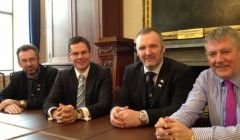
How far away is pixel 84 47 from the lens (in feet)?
7.02

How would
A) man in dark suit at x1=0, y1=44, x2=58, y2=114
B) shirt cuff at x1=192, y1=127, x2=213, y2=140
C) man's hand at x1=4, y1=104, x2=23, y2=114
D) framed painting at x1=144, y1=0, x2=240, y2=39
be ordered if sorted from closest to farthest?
shirt cuff at x1=192, y1=127, x2=213, y2=140 < man's hand at x1=4, y1=104, x2=23, y2=114 < man in dark suit at x1=0, y1=44, x2=58, y2=114 < framed painting at x1=144, y1=0, x2=240, y2=39

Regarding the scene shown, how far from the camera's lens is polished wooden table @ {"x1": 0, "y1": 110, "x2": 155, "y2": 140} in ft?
4.20

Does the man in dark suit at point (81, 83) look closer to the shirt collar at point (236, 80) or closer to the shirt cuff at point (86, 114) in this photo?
the shirt cuff at point (86, 114)

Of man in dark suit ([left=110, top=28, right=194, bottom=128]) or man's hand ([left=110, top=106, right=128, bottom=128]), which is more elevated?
man in dark suit ([left=110, top=28, right=194, bottom=128])

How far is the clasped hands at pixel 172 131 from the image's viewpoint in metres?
1.19

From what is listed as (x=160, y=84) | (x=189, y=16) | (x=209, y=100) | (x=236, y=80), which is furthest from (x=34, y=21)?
(x=236, y=80)

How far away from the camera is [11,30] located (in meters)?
5.49

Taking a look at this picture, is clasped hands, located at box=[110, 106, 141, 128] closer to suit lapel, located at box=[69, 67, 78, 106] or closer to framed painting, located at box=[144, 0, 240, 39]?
suit lapel, located at box=[69, 67, 78, 106]

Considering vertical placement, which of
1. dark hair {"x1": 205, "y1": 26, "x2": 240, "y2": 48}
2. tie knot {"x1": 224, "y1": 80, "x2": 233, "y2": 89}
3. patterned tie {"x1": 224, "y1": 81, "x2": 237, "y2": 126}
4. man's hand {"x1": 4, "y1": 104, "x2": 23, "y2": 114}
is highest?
dark hair {"x1": 205, "y1": 26, "x2": 240, "y2": 48}

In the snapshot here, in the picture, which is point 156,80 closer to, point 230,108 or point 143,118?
point 143,118

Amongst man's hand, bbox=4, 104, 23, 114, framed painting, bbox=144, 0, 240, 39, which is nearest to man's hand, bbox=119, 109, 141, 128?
man's hand, bbox=4, 104, 23, 114

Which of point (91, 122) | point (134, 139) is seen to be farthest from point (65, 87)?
point (134, 139)

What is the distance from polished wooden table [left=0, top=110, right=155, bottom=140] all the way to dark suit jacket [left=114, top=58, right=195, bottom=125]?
0.27 meters

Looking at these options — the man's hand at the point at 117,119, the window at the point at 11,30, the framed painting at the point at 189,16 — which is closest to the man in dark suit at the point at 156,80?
the man's hand at the point at 117,119
